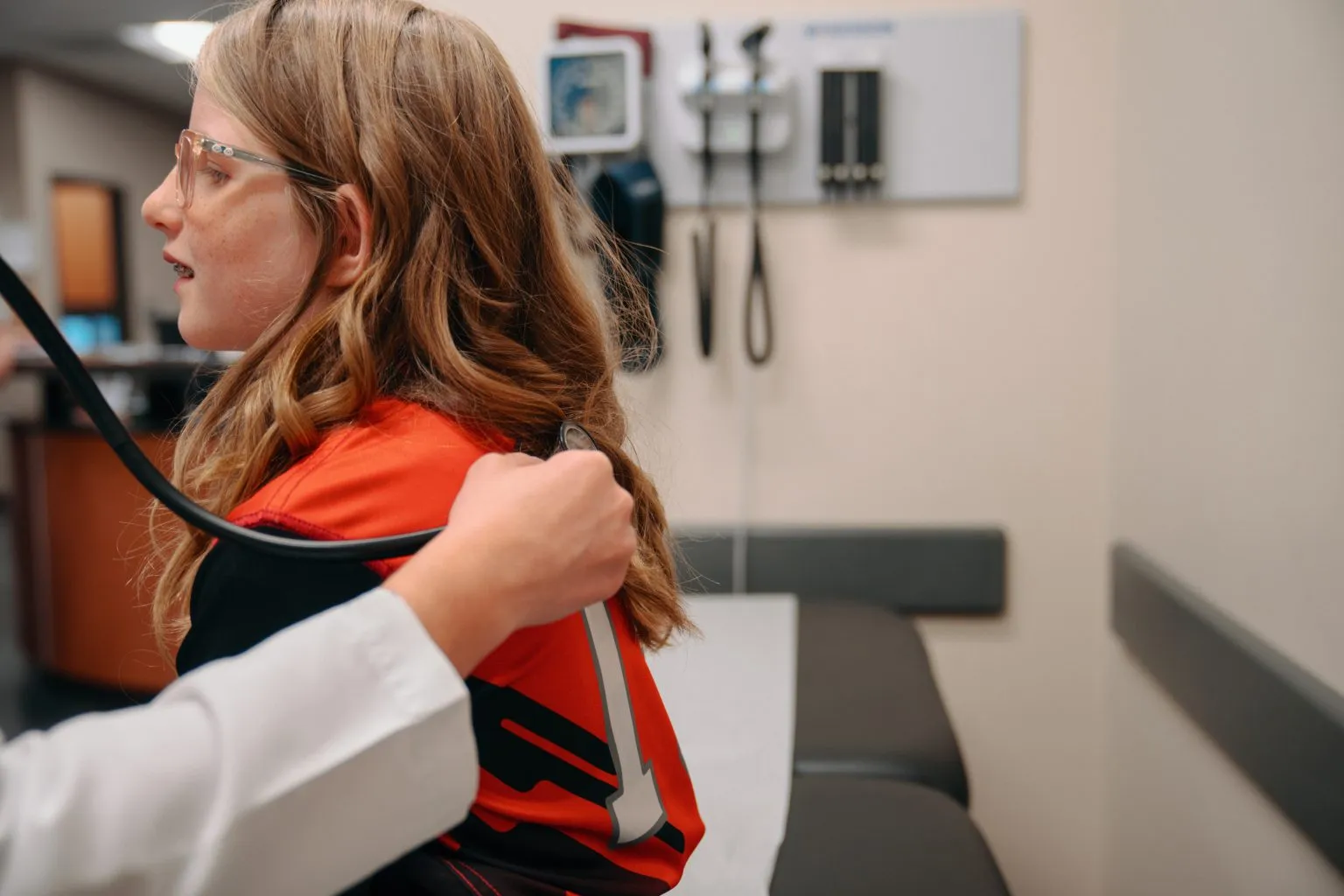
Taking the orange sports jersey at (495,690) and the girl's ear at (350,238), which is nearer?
the orange sports jersey at (495,690)

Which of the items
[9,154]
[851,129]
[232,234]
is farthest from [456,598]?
[9,154]

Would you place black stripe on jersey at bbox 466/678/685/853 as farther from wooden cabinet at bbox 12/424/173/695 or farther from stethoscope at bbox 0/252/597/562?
wooden cabinet at bbox 12/424/173/695

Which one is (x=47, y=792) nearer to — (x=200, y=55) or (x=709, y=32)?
(x=200, y=55)

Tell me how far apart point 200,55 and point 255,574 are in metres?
0.46

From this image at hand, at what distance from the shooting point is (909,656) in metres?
1.54

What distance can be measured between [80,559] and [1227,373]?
322 centimetres

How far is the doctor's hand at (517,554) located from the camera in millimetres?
511

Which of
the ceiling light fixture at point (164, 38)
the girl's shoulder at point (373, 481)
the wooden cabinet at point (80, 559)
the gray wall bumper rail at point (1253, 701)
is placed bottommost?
the wooden cabinet at point (80, 559)

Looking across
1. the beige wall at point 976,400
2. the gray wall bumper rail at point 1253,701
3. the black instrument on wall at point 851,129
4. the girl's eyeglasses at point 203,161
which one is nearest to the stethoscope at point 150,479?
the girl's eyeglasses at point 203,161

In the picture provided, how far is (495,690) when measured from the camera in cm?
67

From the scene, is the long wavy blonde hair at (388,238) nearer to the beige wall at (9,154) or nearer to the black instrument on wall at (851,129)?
the black instrument on wall at (851,129)

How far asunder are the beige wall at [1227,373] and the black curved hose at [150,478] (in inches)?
34.5

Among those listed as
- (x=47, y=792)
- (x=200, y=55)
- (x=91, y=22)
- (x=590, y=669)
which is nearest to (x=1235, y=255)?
(x=590, y=669)

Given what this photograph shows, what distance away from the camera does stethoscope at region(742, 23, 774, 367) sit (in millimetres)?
1819
